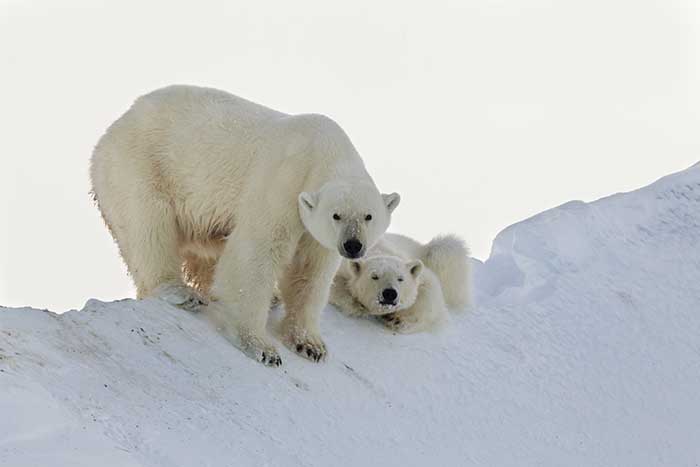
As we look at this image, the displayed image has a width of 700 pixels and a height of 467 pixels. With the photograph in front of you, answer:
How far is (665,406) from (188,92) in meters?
4.65

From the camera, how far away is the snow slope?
22.8 ft

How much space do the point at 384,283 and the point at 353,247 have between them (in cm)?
199

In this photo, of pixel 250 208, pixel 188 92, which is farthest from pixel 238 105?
pixel 250 208

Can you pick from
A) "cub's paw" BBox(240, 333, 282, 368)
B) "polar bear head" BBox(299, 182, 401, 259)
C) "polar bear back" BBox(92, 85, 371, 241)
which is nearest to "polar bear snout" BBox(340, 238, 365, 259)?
"polar bear head" BBox(299, 182, 401, 259)

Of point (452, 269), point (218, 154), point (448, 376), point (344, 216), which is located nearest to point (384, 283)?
point (448, 376)

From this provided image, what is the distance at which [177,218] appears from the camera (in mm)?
9320

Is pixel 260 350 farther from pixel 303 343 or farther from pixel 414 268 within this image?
pixel 414 268

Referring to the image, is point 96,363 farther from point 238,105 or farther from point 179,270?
point 238,105

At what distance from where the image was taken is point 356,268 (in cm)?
1037

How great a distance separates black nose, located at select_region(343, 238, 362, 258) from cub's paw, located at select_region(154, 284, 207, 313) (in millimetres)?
1277

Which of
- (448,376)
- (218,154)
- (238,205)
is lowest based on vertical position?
(448,376)

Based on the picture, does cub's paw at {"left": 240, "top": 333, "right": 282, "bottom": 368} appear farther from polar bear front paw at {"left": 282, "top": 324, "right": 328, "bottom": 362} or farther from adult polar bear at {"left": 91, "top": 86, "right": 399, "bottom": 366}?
polar bear front paw at {"left": 282, "top": 324, "right": 328, "bottom": 362}

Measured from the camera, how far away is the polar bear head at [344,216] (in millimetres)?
8242

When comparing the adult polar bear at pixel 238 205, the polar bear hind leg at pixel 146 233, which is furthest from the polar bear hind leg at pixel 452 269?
the polar bear hind leg at pixel 146 233
